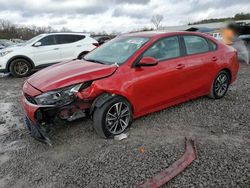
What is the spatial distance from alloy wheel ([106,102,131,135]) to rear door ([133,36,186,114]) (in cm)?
26

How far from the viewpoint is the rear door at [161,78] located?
148 inches

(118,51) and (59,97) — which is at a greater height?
(118,51)

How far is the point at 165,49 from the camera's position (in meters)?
4.18

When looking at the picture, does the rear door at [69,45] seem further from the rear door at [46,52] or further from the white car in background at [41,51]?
the rear door at [46,52]

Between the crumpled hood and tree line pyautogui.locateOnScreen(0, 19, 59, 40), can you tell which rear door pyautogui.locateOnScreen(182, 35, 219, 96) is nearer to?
the crumpled hood

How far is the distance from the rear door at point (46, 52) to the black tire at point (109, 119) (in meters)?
6.46

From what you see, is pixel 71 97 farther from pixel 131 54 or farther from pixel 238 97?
pixel 238 97

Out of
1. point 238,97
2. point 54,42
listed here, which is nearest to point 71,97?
point 238,97

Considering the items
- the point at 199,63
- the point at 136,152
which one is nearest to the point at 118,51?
the point at 199,63

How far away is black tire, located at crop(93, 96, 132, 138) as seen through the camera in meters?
3.41

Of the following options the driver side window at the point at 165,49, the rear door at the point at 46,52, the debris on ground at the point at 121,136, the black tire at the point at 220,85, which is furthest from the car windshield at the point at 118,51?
the rear door at the point at 46,52

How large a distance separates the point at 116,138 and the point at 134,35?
2032 mm

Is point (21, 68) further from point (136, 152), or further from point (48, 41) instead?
point (136, 152)

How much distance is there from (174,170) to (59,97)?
179cm
